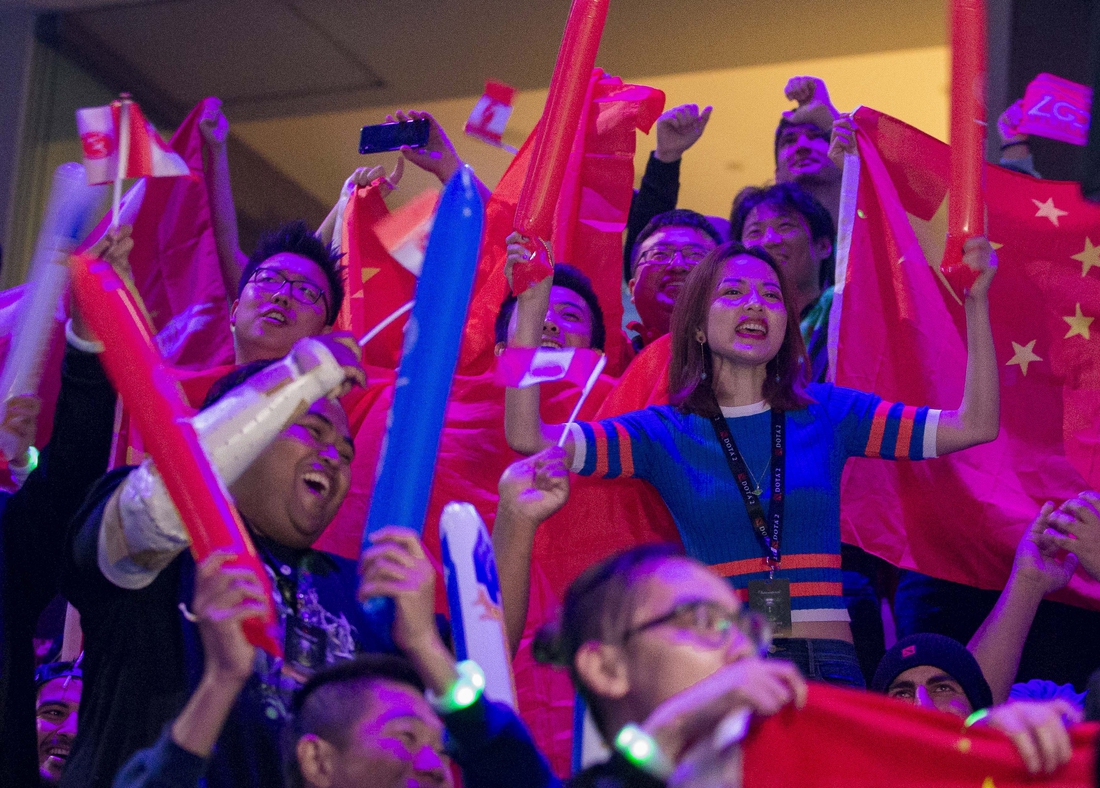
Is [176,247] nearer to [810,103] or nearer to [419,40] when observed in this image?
[810,103]

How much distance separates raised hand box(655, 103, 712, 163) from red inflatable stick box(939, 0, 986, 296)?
129cm

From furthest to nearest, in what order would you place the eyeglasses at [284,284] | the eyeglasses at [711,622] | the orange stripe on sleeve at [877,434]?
1. the eyeglasses at [284,284]
2. the orange stripe on sleeve at [877,434]
3. the eyeglasses at [711,622]

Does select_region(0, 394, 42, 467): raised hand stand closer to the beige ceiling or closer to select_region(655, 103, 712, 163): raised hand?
select_region(655, 103, 712, 163): raised hand

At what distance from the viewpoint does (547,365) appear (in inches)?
97.1

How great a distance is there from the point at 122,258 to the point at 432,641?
1037 millimetres

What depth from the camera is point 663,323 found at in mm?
3652

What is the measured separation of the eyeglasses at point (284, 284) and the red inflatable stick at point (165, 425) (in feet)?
4.22

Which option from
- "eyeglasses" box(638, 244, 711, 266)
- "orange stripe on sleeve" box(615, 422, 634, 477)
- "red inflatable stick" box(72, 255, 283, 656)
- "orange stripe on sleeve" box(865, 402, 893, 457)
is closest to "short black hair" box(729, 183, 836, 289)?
"eyeglasses" box(638, 244, 711, 266)

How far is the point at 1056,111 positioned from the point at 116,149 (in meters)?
2.55

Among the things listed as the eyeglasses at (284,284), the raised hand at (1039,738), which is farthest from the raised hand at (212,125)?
the raised hand at (1039,738)

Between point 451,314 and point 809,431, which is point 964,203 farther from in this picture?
point 451,314

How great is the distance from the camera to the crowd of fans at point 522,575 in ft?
5.45

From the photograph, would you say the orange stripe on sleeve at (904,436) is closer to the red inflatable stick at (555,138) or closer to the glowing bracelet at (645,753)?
the red inflatable stick at (555,138)

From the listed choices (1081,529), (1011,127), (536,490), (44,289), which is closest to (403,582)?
(536,490)
